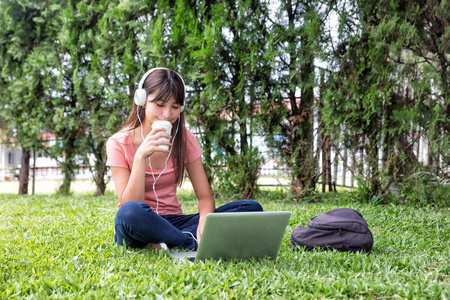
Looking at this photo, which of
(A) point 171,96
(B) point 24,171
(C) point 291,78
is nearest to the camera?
(A) point 171,96

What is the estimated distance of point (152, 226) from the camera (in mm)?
2436

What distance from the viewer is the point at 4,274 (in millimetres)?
2127

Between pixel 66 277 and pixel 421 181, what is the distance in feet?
13.9

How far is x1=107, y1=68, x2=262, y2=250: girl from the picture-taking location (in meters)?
2.43

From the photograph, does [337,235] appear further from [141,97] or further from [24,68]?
[24,68]

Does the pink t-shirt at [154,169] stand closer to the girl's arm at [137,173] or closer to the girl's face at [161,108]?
the girl's arm at [137,173]

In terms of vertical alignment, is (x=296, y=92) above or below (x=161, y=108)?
above

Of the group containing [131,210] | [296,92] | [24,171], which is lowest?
[131,210]

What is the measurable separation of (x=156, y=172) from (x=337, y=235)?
1.38m

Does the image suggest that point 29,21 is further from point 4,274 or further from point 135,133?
point 4,274

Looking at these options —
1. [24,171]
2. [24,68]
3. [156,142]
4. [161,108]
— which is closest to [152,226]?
[156,142]

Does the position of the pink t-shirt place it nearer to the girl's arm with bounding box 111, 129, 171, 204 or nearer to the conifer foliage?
the girl's arm with bounding box 111, 129, 171, 204

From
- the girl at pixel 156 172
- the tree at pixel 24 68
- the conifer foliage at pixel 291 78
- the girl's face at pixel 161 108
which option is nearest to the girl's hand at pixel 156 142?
the girl at pixel 156 172

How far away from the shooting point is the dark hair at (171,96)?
8.77 feet
